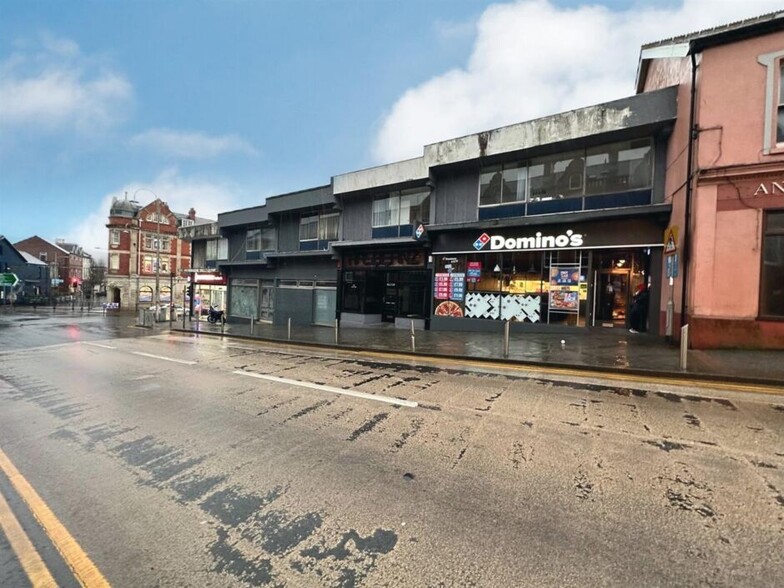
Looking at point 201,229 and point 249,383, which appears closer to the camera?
point 249,383

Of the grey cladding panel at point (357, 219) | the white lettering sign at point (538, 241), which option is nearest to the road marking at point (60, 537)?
the white lettering sign at point (538, 241)

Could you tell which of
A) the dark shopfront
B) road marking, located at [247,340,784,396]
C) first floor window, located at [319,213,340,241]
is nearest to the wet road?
road marking, located at [247,340,784,396]

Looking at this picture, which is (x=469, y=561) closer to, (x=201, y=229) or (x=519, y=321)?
(x=519, y=321)

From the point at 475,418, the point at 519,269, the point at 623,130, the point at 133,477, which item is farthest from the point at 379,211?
the point at 133,477

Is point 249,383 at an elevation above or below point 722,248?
below

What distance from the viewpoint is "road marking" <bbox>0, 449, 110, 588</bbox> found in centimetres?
256

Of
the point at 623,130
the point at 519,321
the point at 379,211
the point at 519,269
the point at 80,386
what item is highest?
the point at 623,130

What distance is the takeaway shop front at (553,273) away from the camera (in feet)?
43.3

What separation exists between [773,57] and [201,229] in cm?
3212

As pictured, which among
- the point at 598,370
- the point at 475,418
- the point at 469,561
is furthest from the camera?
the point at 598,370

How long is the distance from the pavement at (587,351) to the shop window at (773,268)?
1125 millimetres

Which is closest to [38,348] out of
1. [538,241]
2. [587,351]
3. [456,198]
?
[456,198]

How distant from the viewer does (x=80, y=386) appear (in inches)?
313

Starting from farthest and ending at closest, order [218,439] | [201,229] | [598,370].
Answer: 1. [201,229]
2. [598,370]
3. [218,439]
